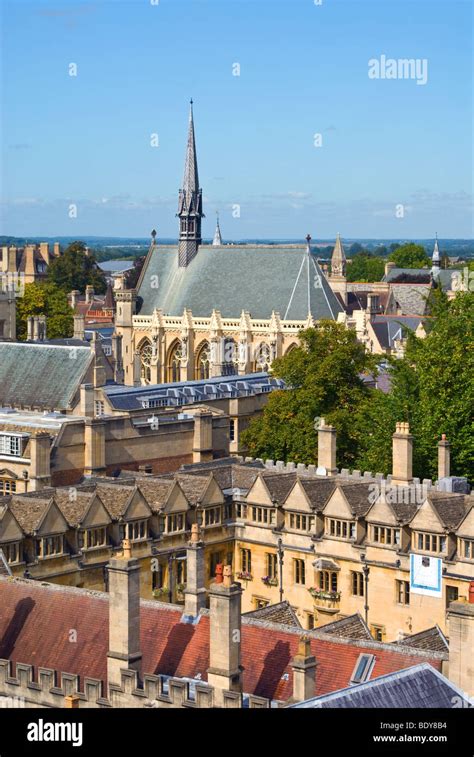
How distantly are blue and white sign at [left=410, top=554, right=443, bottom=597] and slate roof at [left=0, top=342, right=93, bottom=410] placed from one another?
26867mm

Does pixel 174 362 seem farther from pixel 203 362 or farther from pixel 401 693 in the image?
pixel 401 693

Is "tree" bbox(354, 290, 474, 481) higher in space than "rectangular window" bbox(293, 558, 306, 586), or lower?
higher

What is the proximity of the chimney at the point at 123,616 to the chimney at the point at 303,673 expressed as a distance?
4.51 meters

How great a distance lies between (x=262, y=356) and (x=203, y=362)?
262 inches

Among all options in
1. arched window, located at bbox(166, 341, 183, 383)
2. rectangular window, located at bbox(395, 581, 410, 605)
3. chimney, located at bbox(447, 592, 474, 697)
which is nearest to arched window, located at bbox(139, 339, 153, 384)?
arched window, located at bbox(166, 341, 183, 383)

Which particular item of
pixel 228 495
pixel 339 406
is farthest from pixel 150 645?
pixel 339 406

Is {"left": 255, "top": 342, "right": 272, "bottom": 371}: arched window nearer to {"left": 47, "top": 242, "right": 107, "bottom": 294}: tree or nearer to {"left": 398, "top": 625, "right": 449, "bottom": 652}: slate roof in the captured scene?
{"left": 398, "top": 625, "right": 449, "bottom": 652}: slate roof

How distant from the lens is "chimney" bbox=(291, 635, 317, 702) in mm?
30172

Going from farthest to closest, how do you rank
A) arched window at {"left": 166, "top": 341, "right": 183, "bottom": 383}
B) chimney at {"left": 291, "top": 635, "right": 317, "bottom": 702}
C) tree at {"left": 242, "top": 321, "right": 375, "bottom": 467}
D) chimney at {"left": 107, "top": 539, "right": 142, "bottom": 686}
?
arched window at {"left": 166, "top": 341, "right": 183, "bottom": 383} < tree at {"left": 242, "top": 321, "right": 375, "bottom": 467} < chimney at {"left": 107, "top": 539, "right": 142, "bottom": 686} < chimney at {"left": 291, "top": 635, "right": 317, "bottom": 702}

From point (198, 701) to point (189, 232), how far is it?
87.6 m

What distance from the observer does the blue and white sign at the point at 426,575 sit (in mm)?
46562

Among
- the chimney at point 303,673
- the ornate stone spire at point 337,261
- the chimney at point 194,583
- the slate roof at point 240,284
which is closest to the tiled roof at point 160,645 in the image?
the chimney at point 194,583
